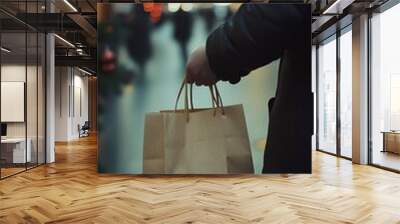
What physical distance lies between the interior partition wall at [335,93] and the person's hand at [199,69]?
4.17 meters

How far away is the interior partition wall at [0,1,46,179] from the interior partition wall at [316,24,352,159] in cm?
701

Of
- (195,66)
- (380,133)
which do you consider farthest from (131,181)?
(380,133)

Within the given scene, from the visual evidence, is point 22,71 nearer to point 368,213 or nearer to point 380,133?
point 368,213

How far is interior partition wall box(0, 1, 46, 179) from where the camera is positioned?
6707 millimetres

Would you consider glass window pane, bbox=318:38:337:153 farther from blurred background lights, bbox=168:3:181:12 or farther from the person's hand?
blurred background lights, bbox=168:3:181:12

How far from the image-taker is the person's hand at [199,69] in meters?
6.43

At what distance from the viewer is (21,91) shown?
7426 millimetres

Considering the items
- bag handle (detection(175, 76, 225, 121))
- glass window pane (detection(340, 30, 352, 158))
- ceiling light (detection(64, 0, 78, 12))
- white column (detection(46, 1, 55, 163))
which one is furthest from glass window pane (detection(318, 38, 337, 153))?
white column (detection(46, 1, 55, 163))

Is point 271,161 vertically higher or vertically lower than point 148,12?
lower

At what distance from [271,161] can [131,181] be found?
7.76ft

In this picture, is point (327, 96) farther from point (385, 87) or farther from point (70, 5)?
point (70, 5)

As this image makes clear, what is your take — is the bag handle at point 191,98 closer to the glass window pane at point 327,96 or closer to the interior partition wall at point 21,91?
the interior partition wall at point 21,91

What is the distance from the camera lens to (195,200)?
4.80 meters

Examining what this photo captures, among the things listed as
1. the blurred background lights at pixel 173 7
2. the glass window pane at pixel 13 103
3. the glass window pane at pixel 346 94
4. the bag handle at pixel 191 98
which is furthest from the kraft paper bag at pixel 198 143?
the glass window pane at pixel 346 94
